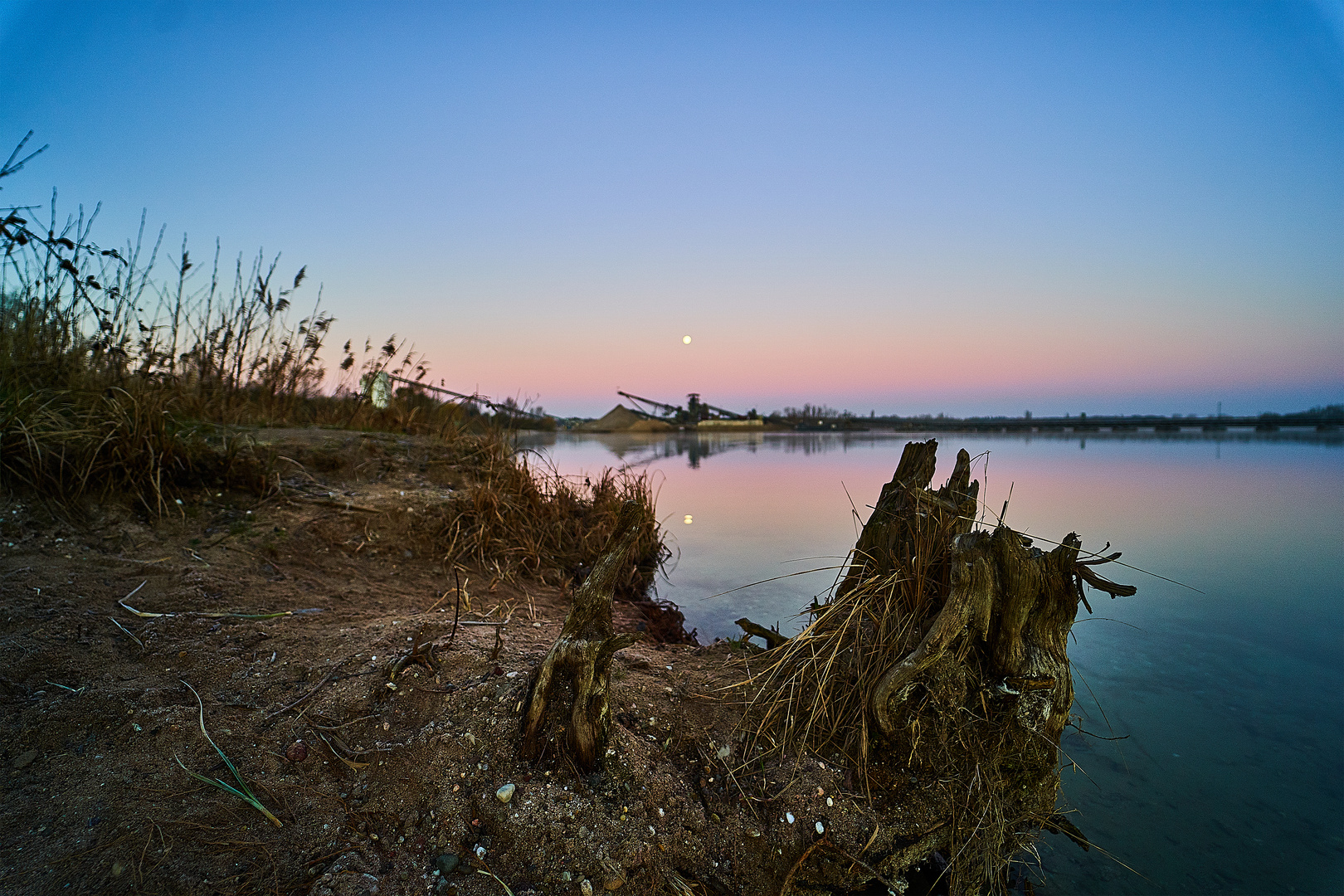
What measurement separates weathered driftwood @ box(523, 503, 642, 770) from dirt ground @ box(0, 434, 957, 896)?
2.4 inches

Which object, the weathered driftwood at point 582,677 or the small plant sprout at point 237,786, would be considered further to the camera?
the weathered driftwood at point 582,677

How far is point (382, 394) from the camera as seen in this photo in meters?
7.02

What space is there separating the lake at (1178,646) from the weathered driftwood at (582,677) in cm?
104

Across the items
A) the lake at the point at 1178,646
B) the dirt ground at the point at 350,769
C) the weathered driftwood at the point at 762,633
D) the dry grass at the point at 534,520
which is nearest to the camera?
the dirt ground at the point at 350,769

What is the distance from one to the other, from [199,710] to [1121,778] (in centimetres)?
314

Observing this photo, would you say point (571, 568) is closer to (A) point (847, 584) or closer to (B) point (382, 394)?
(A) point (847, 584)

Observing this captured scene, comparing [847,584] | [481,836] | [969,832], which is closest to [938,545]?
[847,584]

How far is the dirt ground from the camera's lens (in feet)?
4.62

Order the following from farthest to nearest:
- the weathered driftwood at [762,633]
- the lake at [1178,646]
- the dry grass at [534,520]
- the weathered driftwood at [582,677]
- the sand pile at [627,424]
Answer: the sand pile at [627,424]
the dry grass at [534,520]
the weathered driftwood at [762,633]
the lake at [1178,646]
the weathered driftwood at [582,677]

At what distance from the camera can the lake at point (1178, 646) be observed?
1829 millimetres

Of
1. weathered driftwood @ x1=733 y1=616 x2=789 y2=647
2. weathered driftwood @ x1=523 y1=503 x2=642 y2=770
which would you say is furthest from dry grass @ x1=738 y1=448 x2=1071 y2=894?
weathered driftwood @ x1=523 y1=503 x2=642 y2=770

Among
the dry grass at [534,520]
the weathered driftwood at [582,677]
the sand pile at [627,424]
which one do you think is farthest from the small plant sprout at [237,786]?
the sand pile at [627,424]

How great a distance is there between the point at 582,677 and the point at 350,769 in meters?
0.71

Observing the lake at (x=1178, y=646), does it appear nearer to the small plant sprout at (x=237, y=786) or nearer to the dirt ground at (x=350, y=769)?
the dirt ground at (x=350, y=769)
